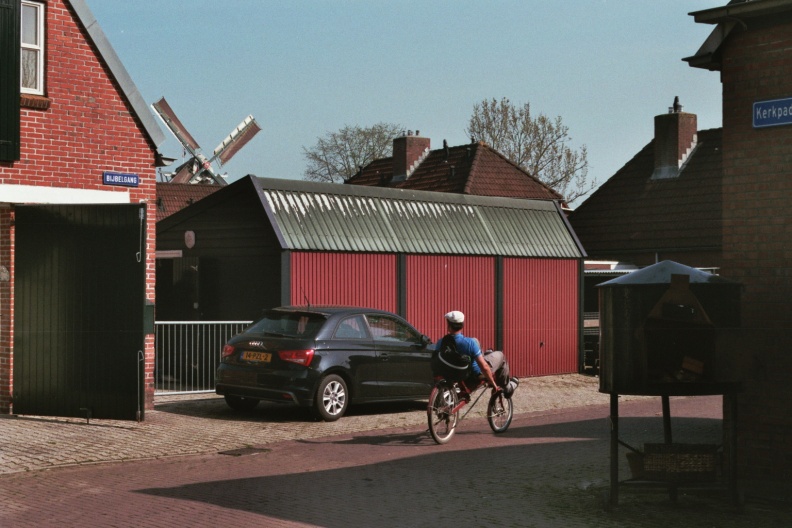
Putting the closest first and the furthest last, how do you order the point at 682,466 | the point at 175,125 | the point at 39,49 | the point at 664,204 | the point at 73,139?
the point at 682,466 < the point at 39,49 < the point at 73,139 < the point at 664,204 < the point at 175,125

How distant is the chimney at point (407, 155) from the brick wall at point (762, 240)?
30.2m

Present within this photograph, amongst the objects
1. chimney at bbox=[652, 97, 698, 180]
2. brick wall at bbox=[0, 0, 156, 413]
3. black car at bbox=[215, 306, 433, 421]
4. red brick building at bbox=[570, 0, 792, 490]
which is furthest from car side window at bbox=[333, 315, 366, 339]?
chimney at bbox=[652, 97, 698, 180]

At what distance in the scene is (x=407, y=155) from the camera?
4019cm

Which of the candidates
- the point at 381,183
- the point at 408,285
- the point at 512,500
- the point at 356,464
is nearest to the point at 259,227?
the point at 408,285

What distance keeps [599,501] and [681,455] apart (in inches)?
32.0

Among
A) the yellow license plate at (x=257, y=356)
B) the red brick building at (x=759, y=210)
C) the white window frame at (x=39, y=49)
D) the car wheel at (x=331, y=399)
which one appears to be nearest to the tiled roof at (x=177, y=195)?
the white window frame at (x=39, y=49)

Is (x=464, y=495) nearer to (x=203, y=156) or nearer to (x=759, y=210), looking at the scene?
(x=759, y=210)

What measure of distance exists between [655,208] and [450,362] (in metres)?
24.2

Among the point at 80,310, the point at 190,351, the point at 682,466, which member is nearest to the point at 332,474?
the point at 682,466

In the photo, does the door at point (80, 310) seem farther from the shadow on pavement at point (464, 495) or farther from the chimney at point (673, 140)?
the chimney at point (673, 140)

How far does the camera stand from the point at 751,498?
8.94 metres

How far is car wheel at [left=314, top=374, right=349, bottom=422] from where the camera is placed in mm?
14281

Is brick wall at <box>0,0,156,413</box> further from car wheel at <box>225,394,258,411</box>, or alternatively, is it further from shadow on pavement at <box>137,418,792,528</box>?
shadow on pavement at <box>137,418,792,528</box>

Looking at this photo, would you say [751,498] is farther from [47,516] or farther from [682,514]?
[47,516]
